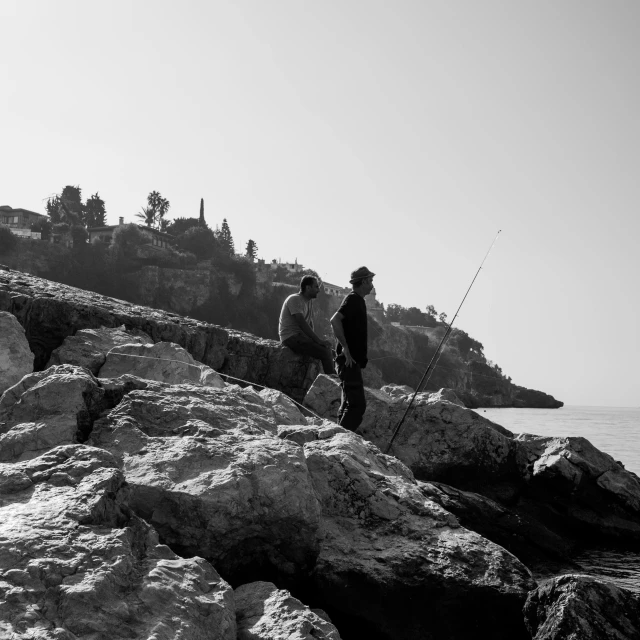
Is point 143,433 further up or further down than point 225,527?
further up

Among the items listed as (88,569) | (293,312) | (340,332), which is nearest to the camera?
(88,569)

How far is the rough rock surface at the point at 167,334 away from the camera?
8.52 meters

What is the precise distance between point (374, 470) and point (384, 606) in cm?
112

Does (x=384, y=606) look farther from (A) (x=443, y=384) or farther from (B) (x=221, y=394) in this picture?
(A) (x=443, y=384)

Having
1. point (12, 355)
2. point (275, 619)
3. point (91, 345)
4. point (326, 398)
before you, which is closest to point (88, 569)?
point (275, 619)

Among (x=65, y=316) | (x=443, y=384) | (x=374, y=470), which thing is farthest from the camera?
(x=443, y=384)

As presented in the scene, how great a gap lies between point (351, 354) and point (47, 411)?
3.68 metres

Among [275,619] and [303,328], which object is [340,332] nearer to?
[303,328]

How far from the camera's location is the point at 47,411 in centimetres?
400

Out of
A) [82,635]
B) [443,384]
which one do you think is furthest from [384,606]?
[443,384]

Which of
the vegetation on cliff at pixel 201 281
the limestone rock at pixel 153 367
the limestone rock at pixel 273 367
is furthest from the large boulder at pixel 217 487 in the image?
the vegetation on cliff at pixel 201 281

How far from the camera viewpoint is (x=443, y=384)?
82188 millimetres

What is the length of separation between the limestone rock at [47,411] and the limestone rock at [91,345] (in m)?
2.32

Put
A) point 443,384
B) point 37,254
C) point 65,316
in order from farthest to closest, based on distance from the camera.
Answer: point 443,384 < point 37,254 < point 65,316
